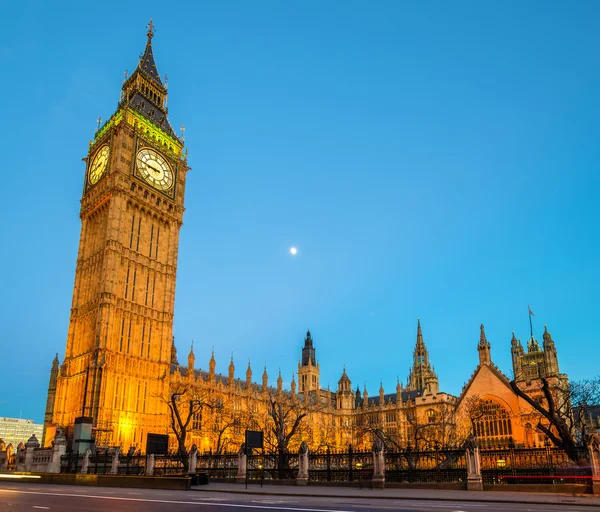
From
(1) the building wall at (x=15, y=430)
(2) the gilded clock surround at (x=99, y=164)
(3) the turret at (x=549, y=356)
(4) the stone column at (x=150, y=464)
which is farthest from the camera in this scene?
(1) the building wall at (x=15, y=430)

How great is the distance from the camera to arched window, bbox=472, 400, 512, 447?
57.6 m

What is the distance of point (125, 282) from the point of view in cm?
5653

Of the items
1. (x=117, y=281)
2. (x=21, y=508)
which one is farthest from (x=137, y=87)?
(x=21, y=508)

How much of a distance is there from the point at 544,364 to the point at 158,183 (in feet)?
303

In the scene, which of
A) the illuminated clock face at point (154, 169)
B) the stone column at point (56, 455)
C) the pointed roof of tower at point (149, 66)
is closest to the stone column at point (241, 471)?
the stone column at point (56, 455)

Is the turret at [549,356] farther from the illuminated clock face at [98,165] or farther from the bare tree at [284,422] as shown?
the illuminated clock face at [98,165]

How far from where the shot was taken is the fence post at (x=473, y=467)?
65.1 ft

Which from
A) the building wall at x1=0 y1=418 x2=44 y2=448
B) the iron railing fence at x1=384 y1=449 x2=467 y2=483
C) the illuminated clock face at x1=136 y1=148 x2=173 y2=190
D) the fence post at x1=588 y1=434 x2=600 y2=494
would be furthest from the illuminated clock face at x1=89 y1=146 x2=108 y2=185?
the building wall at x1=0 y1=418 x2=44 y2=448

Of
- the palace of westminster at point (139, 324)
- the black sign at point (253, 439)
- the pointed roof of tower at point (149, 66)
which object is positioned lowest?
the black sign at point (253, 439)

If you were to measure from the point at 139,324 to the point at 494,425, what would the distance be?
141 feet

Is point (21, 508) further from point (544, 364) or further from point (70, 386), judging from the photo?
point (544, 364)

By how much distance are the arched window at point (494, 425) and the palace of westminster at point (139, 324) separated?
11 cm

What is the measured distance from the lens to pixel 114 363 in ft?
170

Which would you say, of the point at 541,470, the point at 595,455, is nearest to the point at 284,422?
the point at 541,470
